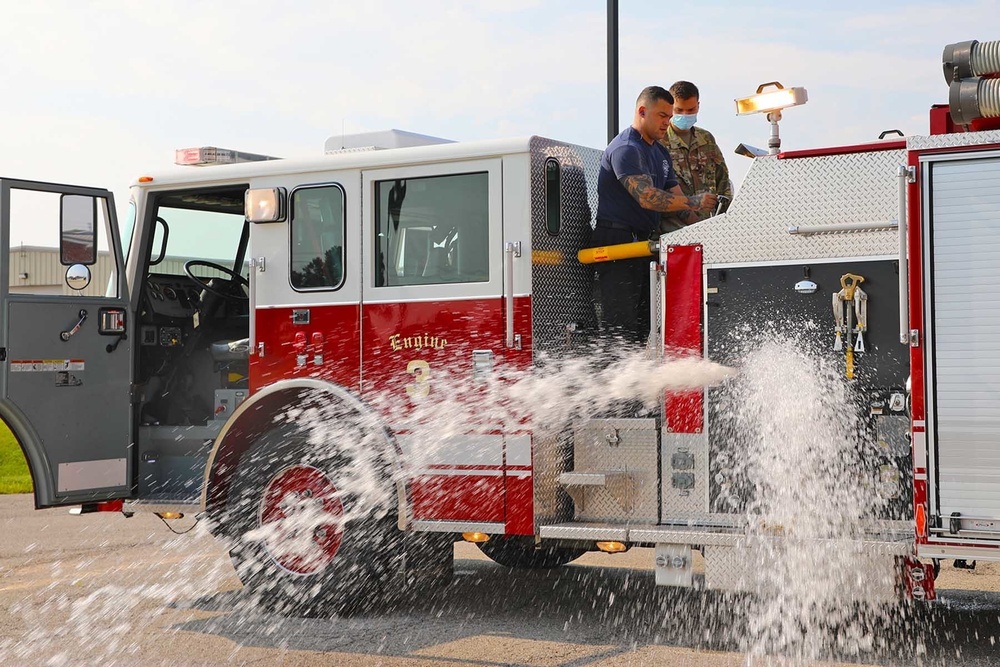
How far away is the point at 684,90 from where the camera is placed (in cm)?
747

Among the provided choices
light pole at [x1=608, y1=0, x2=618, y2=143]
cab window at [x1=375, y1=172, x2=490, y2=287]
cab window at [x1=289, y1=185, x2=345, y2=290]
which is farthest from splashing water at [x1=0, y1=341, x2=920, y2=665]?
light pole at [x1=608, y1=0, x2=618, y2=143]

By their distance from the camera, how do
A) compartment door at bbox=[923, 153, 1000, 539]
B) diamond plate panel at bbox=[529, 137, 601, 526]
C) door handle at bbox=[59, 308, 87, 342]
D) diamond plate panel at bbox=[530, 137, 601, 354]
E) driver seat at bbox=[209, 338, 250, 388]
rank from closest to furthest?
compartment door at bbox=[923, 153, 1000, 539] < diamond plate panel at bbox=[529, 137, 601, 526] < diamond plate panel at bbox=[530, 137, 601, 354] < door handle at bbox=[59, 308, 87, 342] < driver seat at bbox=[209, 338, 250, 388]

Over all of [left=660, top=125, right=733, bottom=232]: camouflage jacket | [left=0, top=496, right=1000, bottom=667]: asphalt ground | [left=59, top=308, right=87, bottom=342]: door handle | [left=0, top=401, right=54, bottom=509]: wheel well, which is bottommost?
[left=0, top=496, right=1000, bottom=667]: asphalt ground

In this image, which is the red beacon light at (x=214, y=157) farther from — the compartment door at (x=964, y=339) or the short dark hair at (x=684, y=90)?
the compartment door at (x=964, y=339)

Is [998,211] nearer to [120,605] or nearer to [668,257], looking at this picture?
[668,257]

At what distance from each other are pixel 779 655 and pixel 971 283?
2073 millimetres

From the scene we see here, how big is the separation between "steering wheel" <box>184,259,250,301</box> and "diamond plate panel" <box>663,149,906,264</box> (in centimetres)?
330

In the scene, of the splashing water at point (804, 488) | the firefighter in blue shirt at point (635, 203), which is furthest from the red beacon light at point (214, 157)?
the splashing water at point (804, 488)

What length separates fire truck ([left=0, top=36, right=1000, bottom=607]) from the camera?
540 cm

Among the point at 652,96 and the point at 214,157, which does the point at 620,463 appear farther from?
the point at 214,157

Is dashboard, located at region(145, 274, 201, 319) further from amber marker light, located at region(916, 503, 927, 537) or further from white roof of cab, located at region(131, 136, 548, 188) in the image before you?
amber marker light, located at region(916, 503, 927, 537)

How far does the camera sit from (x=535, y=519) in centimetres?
636

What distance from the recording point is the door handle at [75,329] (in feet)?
23.1

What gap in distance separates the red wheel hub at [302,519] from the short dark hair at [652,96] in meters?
2.76
